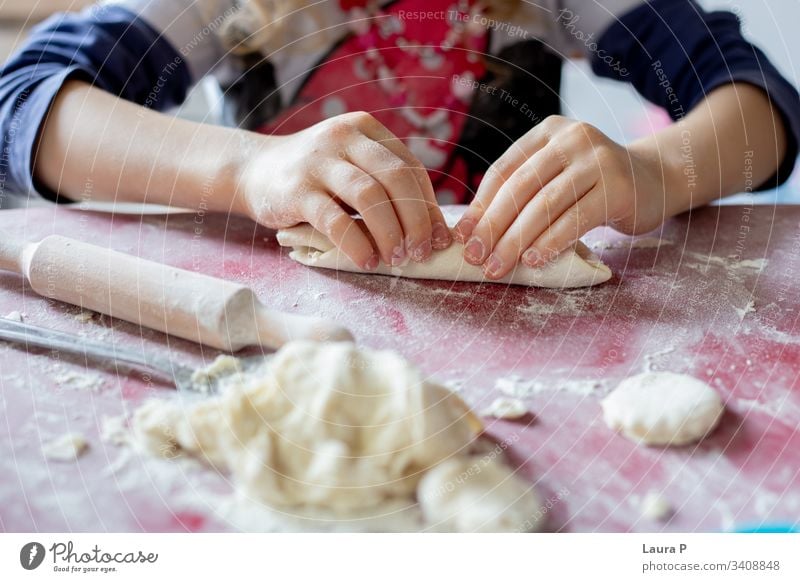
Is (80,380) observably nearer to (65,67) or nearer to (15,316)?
(15,316)

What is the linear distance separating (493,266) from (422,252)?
0.06m

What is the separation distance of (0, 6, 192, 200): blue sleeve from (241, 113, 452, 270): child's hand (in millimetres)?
264

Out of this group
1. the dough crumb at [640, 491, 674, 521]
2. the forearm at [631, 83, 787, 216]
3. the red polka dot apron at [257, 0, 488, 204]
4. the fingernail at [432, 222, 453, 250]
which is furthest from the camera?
the red polka dot apron at [257, 0, 488, 204]

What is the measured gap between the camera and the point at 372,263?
0.57 metres

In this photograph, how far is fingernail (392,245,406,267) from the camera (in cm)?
56

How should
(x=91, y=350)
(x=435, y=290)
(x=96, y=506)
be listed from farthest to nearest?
(x=435, y=290) → (x=91, y=350) → (x=96, y=506)

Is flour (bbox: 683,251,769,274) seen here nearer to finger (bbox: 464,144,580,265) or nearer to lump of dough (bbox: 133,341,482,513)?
finger (bbox: 464,144,580,265)

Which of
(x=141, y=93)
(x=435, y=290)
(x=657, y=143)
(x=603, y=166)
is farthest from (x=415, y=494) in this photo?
(x=141, y=93)

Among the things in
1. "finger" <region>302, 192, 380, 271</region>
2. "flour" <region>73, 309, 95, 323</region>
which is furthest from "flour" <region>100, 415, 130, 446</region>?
"finger" <region>302, 192, 380, 271</region>

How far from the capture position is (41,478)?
0.38 meters

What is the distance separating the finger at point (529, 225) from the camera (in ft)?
1.82

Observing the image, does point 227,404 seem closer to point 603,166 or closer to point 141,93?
point 603,166
